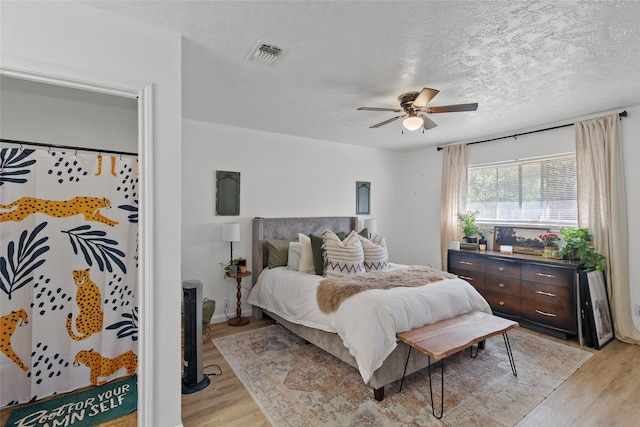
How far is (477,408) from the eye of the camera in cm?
217

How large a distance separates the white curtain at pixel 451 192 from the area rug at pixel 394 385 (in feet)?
Answer: 6.36

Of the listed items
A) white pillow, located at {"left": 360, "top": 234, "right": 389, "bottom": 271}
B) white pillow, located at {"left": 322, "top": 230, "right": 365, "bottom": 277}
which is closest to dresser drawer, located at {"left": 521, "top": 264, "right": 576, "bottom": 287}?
white pillow, located at {"left": 360, "top": 234, "right": 389, "bottom": 271}

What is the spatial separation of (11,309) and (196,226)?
180cm

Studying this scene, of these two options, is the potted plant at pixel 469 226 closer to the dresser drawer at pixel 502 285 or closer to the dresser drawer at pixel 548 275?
the dresser drawer at pixel 502 285

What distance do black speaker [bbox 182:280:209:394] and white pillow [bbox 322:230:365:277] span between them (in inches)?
55.4

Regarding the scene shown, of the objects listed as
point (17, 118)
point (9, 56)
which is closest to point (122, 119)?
point (17, 118)

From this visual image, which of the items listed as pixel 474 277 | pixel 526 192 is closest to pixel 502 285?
pixel 474 277

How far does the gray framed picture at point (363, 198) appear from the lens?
5262 millimetres

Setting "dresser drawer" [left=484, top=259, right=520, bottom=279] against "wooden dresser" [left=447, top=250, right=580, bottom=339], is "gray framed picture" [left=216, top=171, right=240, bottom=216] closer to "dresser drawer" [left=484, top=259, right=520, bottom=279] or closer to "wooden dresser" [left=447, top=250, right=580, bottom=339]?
"wooden dresser" [left=447, top=250, right=580, bottom=339]

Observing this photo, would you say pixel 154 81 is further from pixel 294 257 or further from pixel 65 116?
pixel 294 257

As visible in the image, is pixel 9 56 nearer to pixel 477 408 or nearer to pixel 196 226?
pixel 196 226

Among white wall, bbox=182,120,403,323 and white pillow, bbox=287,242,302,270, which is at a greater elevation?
white wall, bbox=182,120,403,323

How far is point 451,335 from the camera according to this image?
234cm

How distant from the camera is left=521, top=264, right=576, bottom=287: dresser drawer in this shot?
3.32m
